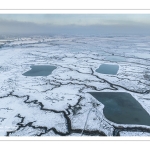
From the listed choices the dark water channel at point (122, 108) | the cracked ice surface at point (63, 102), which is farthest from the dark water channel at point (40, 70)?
the dark water channel at point (122, 108)

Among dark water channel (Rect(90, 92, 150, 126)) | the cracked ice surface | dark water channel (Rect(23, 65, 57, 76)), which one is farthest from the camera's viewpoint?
dark water channel (Rect(23, 65, 57, 76))

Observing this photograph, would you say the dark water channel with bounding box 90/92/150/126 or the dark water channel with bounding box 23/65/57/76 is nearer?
the dark water channel with bounding box 90/92/150/126

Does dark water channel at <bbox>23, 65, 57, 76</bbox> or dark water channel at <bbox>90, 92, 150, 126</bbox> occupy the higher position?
dark water channel at <bbox>23, 65, 57, 76</bbox>

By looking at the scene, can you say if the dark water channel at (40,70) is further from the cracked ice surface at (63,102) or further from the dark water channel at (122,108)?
the dark water channel at (122,108)

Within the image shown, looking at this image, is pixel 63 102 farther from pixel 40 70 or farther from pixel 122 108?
pixel 40 70

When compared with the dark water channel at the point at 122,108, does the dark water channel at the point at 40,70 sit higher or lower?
higher

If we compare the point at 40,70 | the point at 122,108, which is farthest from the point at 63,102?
the point at 40,70

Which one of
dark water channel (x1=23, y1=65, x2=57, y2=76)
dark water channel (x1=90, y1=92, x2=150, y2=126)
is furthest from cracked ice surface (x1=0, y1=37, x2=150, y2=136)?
dark water channel (x1=23, y1=65, x2=57, y2=76)

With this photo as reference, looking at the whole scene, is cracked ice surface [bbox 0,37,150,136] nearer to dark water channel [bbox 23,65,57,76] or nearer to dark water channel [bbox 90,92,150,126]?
dark water channel [bbox 90,92,150,126]

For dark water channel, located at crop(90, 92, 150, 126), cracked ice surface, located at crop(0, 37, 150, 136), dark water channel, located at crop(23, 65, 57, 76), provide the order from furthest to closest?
dark water channel, located at crop(23, 65, 57, 76), dark water channel, located at crop(90, 92, 150, 126), cracked ice surface, located at crop(0, 37, 150, 136)
